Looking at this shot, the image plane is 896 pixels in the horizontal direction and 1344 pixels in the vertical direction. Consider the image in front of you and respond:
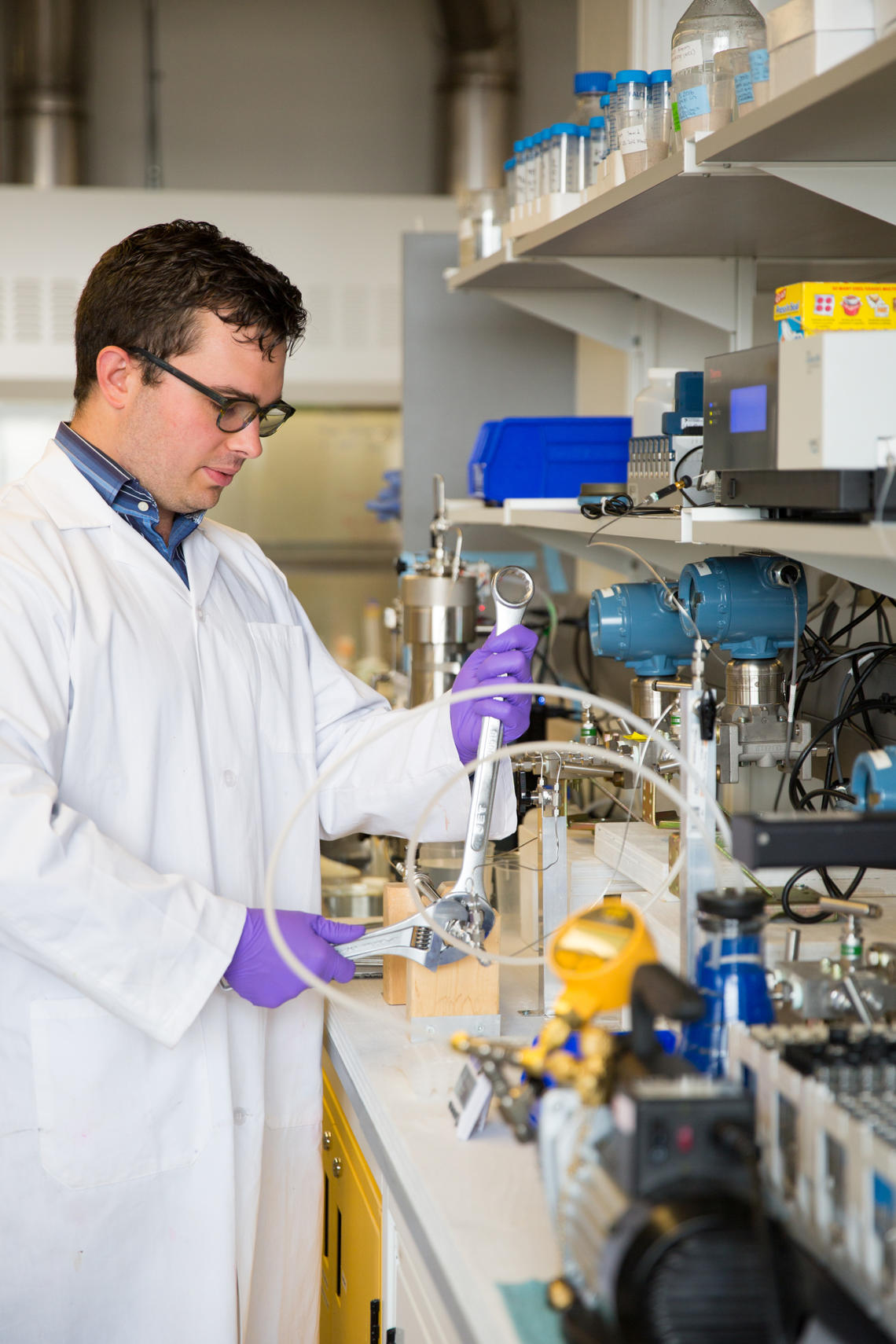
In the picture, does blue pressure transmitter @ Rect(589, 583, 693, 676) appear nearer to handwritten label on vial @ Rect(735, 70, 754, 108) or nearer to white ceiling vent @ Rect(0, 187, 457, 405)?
handwritten label on vial @ Rect(735, 70, 754, 108)

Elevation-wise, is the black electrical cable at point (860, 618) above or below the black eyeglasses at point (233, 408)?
below

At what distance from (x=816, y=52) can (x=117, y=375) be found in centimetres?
83

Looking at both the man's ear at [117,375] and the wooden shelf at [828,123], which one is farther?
the man's ear at [117,375]

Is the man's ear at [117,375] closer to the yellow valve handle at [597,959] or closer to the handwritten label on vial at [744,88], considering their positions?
the handwritten label on vial at [744,88]

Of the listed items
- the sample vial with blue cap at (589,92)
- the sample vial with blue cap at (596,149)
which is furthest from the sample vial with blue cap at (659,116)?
the sample vial with blue cap at (589,92)

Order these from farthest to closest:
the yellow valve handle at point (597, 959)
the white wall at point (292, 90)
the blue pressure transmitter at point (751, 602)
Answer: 1. the white wall at point (292, 90)
2. the blue pressure transmitter at point (751, 602)
3. the yellow valve handle at point (597, 959)

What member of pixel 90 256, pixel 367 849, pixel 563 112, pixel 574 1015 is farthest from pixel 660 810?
pixel 563 112

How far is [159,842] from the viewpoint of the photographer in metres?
1.42

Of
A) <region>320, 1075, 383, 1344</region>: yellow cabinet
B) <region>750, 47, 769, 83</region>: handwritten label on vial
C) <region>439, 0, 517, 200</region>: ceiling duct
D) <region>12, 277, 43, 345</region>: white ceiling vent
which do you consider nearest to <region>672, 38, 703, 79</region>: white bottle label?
<region>750, 47, 769, 83</region>: handwritten label on vial

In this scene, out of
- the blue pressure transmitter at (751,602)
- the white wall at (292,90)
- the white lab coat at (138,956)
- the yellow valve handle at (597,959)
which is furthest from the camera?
the white wall at (292,90)

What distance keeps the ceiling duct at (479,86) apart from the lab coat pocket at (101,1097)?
3802mm

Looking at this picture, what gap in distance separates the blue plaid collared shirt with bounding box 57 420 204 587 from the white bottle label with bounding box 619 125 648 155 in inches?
28.1

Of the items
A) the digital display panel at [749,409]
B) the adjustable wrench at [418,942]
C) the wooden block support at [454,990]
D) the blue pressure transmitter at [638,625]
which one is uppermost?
the digital display panel at [749,409]

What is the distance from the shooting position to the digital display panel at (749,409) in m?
1.21
